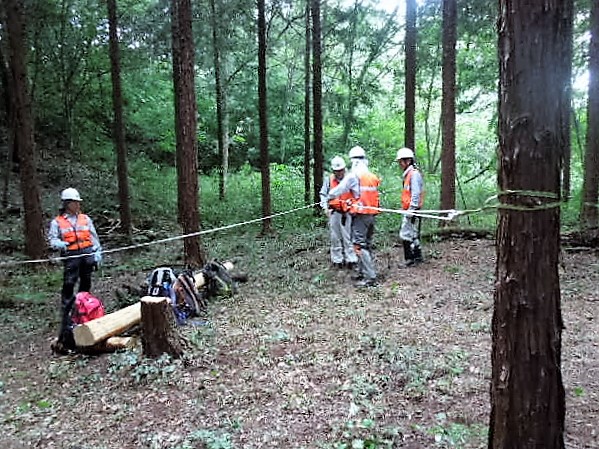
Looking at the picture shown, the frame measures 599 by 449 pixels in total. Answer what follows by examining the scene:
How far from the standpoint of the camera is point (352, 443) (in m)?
4.26

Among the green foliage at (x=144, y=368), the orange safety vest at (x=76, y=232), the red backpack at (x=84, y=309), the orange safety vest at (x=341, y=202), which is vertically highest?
the orange safety vest at (x=341, y=202)

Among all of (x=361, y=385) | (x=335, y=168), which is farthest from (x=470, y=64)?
(x=361, y=385)

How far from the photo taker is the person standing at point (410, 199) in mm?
9141

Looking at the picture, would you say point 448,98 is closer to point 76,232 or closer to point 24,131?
point 76,232

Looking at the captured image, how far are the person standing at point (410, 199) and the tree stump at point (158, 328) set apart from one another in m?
4.59

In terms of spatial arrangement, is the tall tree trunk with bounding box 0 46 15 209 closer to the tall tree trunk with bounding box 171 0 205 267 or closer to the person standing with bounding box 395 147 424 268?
the tall tree trunk with bounding box 171 0 205 267

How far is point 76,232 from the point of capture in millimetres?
7391

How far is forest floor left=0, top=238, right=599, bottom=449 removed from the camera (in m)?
4.56

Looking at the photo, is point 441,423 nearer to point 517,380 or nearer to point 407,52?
point 517,380

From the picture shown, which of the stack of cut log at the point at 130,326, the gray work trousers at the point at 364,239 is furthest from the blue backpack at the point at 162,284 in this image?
the gray work trousers at the point at 364,239

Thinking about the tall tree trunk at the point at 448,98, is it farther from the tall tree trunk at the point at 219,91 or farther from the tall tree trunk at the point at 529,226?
the tall tree trunk at the point at 529,226

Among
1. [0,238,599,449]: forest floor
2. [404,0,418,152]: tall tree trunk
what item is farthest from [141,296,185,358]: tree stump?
[404,0,418,152]: tall tree trunk

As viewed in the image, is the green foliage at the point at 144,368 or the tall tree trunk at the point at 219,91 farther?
the tall tree trunk at the point at 219,91

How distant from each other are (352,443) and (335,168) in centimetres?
600
